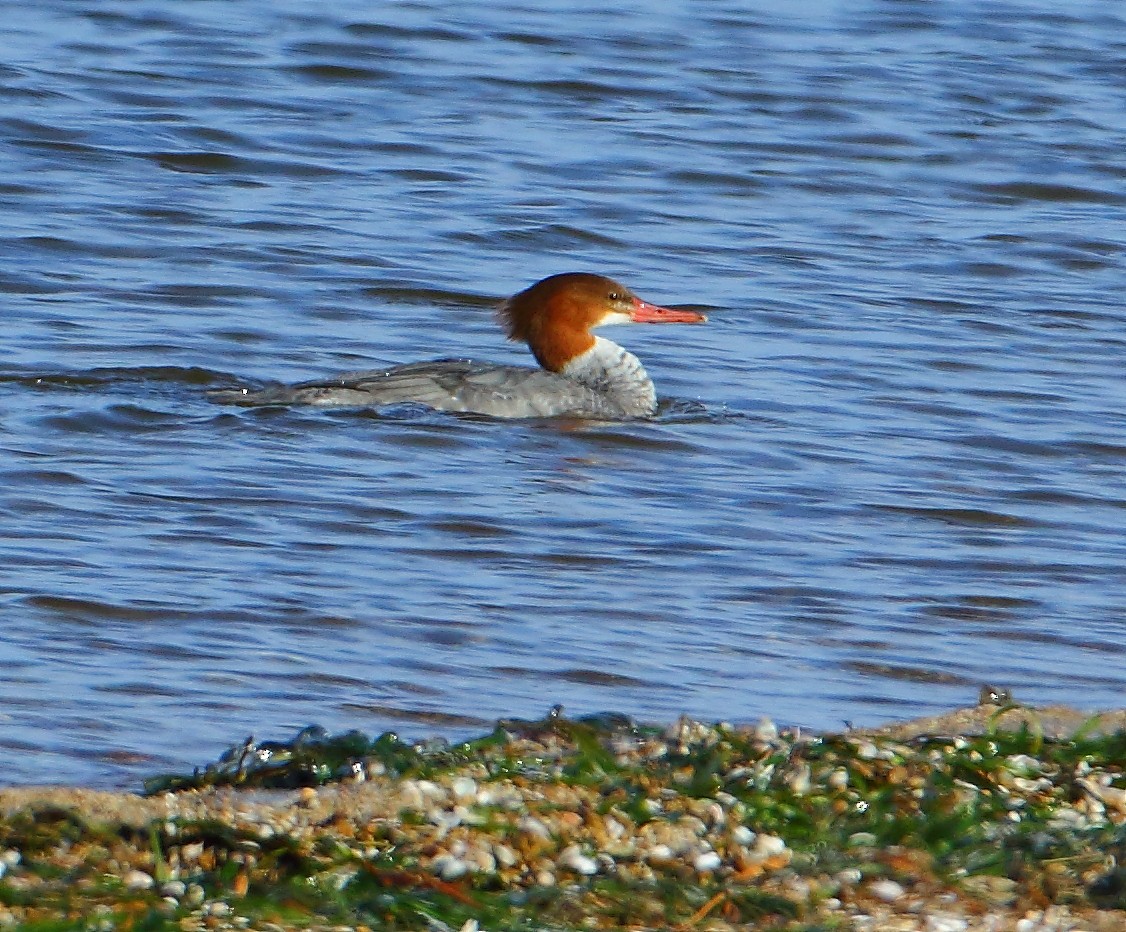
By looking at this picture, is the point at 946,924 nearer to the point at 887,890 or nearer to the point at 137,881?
the point at 887,890

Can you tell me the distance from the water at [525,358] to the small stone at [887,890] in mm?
1708

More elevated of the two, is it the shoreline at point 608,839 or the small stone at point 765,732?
the shoreline at point 608,839

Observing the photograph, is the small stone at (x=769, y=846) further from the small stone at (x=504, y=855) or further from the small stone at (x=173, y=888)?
the small stone at (x=173, y=888)

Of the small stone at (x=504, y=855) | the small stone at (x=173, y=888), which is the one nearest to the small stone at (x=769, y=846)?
the small stone at (x=504, y=855)

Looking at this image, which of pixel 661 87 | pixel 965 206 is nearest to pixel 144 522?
pixel 965 206

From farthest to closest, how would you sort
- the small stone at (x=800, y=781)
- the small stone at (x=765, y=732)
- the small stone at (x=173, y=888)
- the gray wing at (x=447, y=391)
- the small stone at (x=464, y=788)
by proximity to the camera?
1. the gray wing at (x=447, y=391)
2. the small stone at (x=765, y=732)
3. the small stone at (x=800, y=781)
4. the small stone at (x=464, y=788)
5. the small stone at (x=173, y=888)

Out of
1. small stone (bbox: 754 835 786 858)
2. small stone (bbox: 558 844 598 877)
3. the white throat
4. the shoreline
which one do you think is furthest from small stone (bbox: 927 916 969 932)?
the white throat

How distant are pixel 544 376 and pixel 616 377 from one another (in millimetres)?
355

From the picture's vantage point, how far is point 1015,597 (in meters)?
6.93

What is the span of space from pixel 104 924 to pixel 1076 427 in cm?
643

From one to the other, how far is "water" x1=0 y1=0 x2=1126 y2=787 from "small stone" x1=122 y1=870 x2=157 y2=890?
122cm

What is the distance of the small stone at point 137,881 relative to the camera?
145 inches

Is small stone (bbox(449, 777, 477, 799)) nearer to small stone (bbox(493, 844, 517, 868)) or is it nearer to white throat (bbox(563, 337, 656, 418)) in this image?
small stone (bbox(493, 844, 517, 868))

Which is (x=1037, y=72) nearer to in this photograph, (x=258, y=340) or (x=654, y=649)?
(x=258, y=340)
